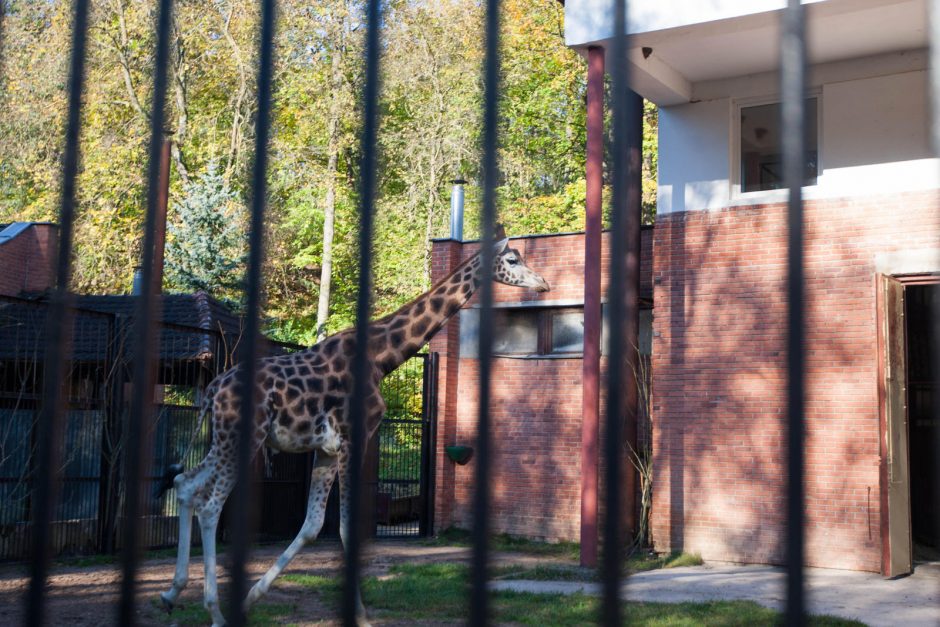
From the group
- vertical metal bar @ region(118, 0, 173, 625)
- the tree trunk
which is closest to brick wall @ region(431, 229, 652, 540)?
the tree trunk

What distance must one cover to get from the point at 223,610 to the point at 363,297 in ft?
20.6

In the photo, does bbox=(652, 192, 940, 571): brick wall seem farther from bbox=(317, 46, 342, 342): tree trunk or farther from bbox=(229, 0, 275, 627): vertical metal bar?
bbox=(317, 46, 342, 342): tree trunk

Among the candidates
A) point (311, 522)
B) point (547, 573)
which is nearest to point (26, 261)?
point (547, 573)

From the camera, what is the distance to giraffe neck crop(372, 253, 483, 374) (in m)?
8.28

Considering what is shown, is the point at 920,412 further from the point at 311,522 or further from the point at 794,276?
the point at 794,276

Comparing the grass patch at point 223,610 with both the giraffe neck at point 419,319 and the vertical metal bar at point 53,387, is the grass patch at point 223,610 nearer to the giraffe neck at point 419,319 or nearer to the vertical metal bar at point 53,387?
the giraffe neck at point 419,319

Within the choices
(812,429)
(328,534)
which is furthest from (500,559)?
(812,429)

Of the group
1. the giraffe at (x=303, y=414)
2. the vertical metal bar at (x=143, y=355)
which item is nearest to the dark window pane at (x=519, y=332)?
the giraffe at (x=303, y=414)

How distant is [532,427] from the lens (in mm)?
14039

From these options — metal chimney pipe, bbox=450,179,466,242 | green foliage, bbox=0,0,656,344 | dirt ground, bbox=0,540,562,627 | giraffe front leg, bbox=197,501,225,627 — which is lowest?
dirt ground, bbox=0,540,562,627

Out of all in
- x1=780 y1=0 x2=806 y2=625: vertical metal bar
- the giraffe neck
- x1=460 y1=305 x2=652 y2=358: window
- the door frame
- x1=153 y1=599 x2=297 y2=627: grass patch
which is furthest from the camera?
x1=460 y1=305 x2=652 y2=358: window

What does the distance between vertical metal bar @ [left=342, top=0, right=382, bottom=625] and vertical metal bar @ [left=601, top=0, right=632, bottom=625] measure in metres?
0.34

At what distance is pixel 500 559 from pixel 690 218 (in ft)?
16.2

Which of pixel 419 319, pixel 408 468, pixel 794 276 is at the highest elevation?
pixel 419 319
